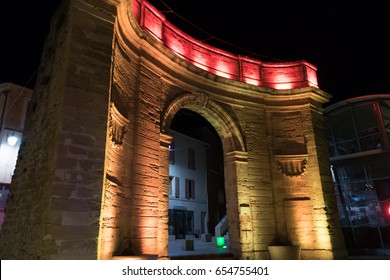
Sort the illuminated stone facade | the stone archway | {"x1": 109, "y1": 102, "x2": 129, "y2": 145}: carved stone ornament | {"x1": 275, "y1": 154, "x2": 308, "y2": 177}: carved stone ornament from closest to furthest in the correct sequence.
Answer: the illuminated stone facade
{"x1": 109, "y1": 102, "x2": 129, "y2": 145}: carved stone ornament
the stone archway
{"x1": 275, "y1": 154, "x2": 308, "y2": 177}: carved stone ornament

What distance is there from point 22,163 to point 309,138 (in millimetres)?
8399

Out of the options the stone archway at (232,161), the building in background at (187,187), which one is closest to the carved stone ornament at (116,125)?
the stone archway at (232,161)

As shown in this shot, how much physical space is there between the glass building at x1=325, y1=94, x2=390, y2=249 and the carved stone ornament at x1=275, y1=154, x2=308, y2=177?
4.61 m

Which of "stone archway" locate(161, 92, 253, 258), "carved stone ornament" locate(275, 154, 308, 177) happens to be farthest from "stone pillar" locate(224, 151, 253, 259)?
"carved stone ornament" locate(275, 154, 308, 177)

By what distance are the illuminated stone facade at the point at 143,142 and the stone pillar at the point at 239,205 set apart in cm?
4

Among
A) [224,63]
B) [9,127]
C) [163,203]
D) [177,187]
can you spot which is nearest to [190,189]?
[177,187]

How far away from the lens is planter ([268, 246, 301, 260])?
29.0ft

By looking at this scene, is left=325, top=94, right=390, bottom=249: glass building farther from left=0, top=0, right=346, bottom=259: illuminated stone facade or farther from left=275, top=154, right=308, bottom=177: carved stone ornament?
left=275, top=154, right=308, bottom=177: carved stone ornament

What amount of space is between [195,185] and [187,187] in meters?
0.84

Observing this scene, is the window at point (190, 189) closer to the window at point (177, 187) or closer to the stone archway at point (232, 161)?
the window at point (177, 187)

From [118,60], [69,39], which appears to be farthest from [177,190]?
[69,39]

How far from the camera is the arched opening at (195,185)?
19141 millimetres

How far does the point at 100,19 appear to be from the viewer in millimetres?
6230
